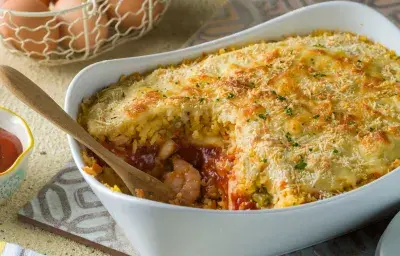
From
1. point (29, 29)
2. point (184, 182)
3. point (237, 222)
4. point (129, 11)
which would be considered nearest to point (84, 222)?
point (184, 182)

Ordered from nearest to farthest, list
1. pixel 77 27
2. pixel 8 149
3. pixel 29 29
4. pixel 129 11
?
1. pixel 8 149
2. pixel 29 29
3. pixel 77 27
4. pixel 129 11

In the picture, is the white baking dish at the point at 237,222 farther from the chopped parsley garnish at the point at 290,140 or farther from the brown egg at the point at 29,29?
the brown egg at the point at 29,29

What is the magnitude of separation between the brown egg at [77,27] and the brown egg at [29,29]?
0.05 meters

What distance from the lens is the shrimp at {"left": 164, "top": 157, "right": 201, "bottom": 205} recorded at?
7.46 feet

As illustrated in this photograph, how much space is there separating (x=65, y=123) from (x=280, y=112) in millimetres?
674

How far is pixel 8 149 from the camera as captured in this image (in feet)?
8.24

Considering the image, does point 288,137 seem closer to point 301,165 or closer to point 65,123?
point 301,165

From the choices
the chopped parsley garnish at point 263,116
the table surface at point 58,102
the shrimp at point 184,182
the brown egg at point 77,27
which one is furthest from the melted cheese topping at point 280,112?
the brown egg at point 77,27

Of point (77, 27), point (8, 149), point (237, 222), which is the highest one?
point (237, 222)

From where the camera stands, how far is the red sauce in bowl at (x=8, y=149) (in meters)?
2.47

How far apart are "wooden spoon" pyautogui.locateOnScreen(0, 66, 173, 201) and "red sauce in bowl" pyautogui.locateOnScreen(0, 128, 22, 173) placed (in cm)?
40

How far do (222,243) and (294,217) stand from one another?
22 cm

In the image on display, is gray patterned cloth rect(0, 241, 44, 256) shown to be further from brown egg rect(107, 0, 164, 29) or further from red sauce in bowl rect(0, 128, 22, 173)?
brown egg rect(107, 0, 164, 29)

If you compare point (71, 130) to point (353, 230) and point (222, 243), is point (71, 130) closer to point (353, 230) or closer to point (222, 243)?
point (222, 243)
